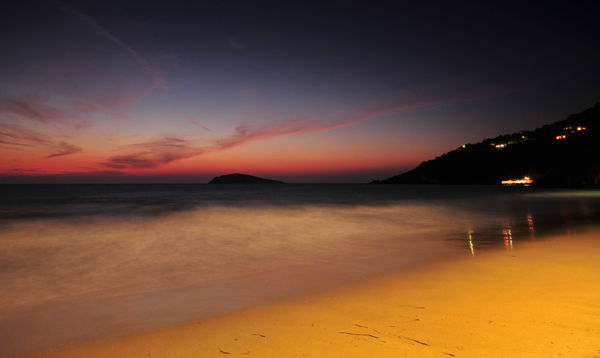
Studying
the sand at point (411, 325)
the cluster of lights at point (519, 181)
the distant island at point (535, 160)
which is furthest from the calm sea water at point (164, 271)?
the cluster of lights at point (519, 181)

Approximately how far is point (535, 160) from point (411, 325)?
95.9 metres

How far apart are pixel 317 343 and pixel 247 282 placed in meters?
2.65

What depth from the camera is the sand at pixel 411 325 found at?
2.65m

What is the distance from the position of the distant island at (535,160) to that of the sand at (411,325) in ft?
230

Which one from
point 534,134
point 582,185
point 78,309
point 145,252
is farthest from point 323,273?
point 534,134

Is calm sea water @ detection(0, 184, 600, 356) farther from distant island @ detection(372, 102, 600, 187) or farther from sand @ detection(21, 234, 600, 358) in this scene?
distant island @ detection(372, 102, 600, 187)

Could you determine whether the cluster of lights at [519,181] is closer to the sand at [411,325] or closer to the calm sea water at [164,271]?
the calm sea water at [164,271]

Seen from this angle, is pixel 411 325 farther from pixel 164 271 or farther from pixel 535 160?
pixel 535 160

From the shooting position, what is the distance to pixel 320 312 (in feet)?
11.9

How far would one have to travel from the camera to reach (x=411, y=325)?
3.10 m

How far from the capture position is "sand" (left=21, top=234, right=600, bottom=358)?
2.65 metres

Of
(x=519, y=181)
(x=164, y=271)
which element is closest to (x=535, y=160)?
(x=519, y=181)

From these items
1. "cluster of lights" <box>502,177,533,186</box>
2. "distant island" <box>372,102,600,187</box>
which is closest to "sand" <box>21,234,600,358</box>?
"distant island" <box>372,102,600,187</box>

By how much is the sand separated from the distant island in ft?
230
